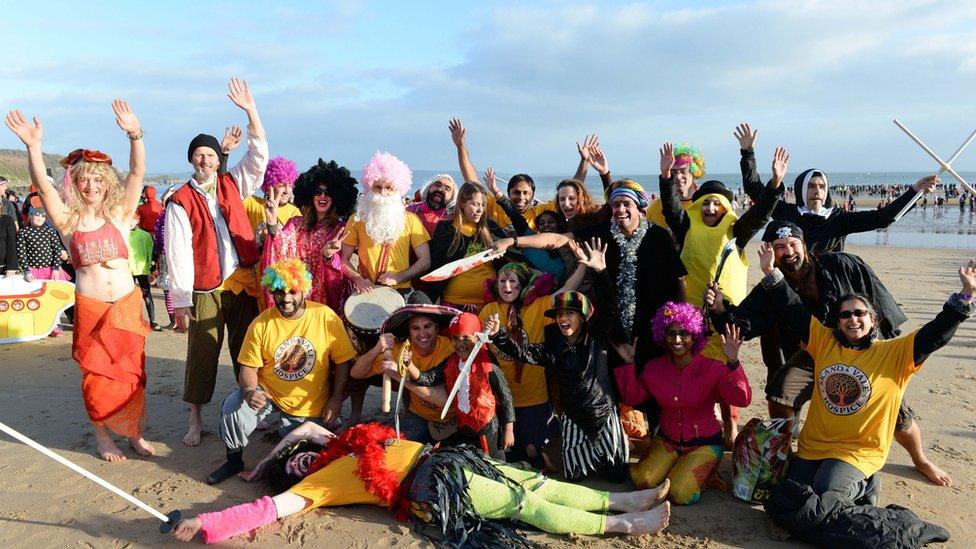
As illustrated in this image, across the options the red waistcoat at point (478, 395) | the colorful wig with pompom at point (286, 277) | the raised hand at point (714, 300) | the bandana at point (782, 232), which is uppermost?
the bandana at point (782, 232)

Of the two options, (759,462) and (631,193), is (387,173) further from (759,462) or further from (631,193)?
(759,462)

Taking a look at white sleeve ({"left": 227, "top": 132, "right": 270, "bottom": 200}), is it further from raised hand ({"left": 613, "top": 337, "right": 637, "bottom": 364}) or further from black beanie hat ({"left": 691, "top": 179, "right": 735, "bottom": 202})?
black beanie hat ({"left": 691, "top": 179, "right": 735, "bottom": 202})

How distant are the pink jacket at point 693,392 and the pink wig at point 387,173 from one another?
8.41ft

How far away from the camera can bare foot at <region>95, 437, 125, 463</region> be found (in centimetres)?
504

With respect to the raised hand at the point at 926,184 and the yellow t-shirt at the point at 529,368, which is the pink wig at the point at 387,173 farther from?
the raised hand at the point at 926,184

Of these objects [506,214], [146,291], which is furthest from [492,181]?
[146,291]

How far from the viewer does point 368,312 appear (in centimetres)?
519

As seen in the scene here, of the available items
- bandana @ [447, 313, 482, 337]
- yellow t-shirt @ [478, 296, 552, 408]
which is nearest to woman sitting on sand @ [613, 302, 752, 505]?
yellow t-shirt @ [478, 296, 552, 408]

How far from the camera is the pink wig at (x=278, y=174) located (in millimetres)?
5770

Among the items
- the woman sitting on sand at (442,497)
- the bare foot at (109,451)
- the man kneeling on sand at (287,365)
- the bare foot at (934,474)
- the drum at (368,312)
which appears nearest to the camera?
the woman sitting on sand at (442,497)

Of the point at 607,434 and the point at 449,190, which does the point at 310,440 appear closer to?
the point at 607,434

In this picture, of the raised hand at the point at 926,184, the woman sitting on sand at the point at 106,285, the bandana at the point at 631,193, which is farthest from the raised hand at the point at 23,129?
the raised hand at the point at 926,184

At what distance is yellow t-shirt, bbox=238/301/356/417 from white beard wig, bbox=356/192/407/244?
2.83 feet

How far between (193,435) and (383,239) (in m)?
2.18
